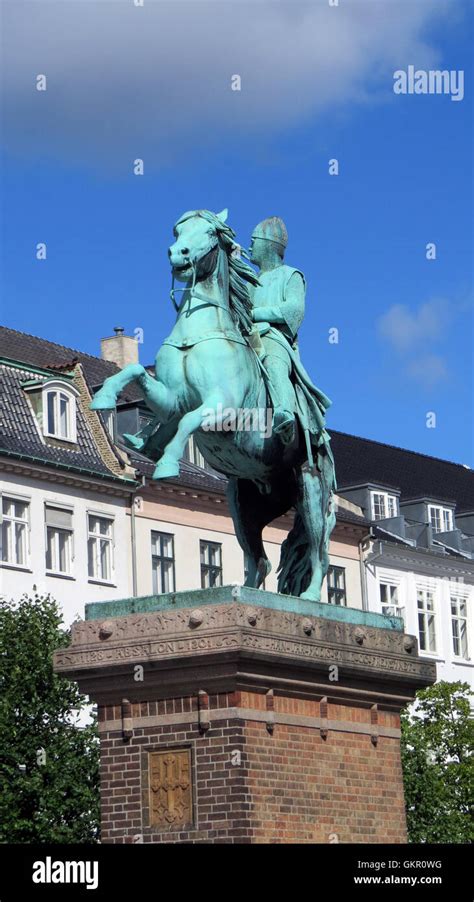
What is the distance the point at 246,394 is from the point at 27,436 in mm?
32919

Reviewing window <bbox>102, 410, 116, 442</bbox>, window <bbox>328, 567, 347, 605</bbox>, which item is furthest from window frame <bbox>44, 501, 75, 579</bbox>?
window <bbox>328, 567, 347, 605</bbox>

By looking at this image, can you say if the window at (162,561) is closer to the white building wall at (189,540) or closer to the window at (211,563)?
the white building wall at (189,540)

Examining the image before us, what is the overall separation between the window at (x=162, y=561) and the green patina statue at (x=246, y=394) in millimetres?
33431

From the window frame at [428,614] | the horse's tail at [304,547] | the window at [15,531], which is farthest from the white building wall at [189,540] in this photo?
the horse's tail at [304,547]

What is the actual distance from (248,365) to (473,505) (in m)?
55.8

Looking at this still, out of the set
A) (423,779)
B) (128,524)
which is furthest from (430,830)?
(128,524)

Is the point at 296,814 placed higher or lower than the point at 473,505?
lower

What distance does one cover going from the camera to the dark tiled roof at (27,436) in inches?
2084

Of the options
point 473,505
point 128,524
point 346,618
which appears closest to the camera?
point 346,618

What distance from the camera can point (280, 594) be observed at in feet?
70.1

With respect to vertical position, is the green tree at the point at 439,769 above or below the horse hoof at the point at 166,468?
above
